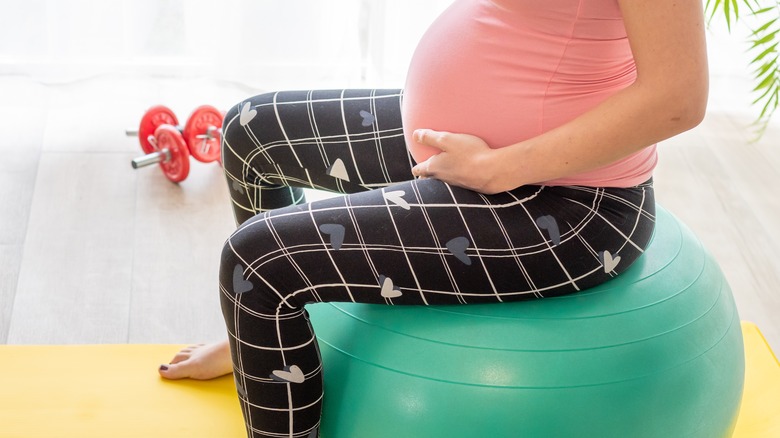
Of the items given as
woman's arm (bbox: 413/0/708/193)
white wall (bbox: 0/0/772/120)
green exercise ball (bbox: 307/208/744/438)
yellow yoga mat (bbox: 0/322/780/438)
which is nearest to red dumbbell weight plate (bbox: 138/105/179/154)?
white wall (bbox: 0/0/772/120)

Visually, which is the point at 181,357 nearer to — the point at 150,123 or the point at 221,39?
the point at 150,123

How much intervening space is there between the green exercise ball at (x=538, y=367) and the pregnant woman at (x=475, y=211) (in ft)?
0.10

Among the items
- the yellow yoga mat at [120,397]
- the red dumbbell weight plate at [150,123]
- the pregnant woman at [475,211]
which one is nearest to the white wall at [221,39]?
the red dumbbell weight plate at [150,123]

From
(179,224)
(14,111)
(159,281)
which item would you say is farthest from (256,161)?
(14,111)

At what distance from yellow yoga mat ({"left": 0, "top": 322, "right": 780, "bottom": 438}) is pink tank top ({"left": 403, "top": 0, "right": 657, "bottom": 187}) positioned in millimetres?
A: 587

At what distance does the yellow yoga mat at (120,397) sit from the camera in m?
1.38

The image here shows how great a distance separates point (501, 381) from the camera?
40.2 inches

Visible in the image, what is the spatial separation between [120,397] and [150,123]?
0.92 meters

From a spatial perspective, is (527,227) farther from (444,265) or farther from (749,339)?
(749,339)

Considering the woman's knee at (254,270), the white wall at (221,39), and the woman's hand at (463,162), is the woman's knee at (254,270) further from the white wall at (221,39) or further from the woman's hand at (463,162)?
the white wall at (221,39)

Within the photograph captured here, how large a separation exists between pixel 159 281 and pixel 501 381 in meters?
1.00

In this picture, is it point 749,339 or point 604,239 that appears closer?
point 604,239

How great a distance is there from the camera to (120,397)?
4.74 ft

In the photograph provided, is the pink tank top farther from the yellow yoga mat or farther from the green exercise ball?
the yellow yoga mat
